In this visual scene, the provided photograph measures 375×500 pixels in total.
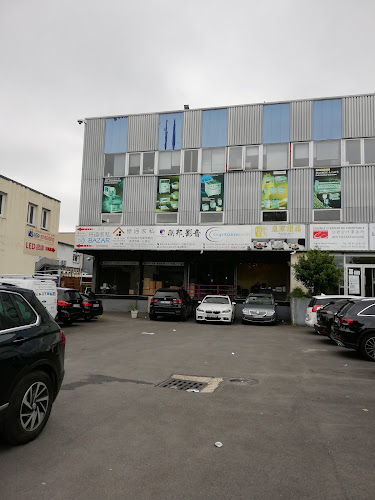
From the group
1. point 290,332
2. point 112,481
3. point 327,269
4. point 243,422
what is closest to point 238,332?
point 290,332

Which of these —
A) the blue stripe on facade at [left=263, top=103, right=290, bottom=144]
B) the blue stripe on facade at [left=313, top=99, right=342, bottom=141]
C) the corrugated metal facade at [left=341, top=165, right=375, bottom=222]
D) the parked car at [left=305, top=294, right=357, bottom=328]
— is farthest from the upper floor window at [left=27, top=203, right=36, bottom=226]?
the corrugated metal facade at [left=341, top=165, right=375, bottom=222]

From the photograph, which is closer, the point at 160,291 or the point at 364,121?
the point at 160,291

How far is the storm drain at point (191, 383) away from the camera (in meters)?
6.82

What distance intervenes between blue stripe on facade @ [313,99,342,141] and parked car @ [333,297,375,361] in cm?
1496

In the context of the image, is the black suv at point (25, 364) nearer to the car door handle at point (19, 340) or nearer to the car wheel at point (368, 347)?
the car door handle at point (19, 340)

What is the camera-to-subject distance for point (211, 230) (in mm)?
23062

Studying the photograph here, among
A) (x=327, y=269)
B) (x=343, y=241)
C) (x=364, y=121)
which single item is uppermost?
(x=364, y=121)

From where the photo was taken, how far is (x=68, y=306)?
54.7 ft

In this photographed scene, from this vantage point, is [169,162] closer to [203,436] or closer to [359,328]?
[359,328]

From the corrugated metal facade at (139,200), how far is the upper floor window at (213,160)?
10.9 feet

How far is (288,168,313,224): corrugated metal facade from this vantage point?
22.5 m

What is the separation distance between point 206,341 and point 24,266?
47.9 ft

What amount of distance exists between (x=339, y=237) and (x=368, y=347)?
1218cm

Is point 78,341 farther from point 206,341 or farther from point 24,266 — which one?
point 24,266
